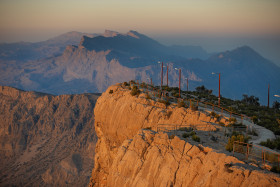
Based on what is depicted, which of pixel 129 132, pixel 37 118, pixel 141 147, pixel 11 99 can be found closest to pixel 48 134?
pixel 37 118

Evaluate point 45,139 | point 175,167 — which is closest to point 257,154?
point 175,167

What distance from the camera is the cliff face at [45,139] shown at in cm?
8938

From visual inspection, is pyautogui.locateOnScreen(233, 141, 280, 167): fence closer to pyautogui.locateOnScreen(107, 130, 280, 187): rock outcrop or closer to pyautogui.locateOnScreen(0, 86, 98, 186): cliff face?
pyautogui.locateOnScreen(107, 130, 280, 187): rock outcrop

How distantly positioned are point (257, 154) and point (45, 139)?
103 m

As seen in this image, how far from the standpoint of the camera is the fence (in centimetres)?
2211

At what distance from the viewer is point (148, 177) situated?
2677cm

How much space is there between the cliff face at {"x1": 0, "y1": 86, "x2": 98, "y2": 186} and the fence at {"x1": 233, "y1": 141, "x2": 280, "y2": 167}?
2561 inches

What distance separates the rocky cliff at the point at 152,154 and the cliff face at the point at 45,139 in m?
42.4

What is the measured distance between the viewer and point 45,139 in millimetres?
117125

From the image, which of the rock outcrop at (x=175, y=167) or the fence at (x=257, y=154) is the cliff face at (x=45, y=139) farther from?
the fence at (x=257, y=154)

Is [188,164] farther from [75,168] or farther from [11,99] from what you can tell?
[11,99]

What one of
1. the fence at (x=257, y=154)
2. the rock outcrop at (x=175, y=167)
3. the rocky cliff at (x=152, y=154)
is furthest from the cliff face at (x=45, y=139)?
the fence at (x=257, y=154)

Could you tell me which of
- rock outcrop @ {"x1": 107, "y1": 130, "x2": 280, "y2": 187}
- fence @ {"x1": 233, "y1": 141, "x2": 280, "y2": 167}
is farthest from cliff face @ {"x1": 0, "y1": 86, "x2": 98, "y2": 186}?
fence @ {"x1": 233, "y1": 141, "x2": 280, "y2": 167}

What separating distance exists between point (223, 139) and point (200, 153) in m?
5.56
